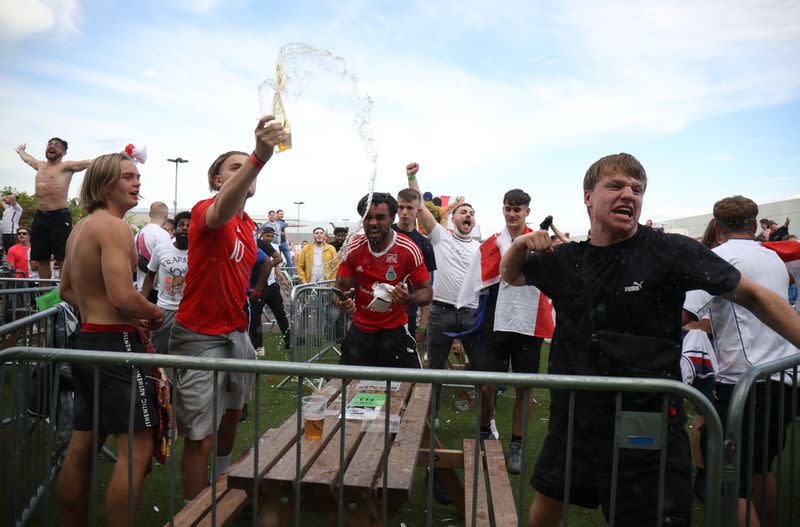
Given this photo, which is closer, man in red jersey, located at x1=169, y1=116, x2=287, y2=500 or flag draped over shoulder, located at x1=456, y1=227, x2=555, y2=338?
man in red jersey, located at x1=169, y1=116, x2=287, y2=500

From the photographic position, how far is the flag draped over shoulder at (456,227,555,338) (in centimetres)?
490

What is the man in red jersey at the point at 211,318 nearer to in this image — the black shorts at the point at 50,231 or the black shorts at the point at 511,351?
the black shorts at the point at 511,351

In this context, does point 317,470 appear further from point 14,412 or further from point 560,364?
point 14,412

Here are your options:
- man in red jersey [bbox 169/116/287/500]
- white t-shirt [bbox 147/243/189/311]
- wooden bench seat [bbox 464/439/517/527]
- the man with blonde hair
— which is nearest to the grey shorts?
man in red jersey [bbox 169/116/287/500]

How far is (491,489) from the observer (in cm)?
311

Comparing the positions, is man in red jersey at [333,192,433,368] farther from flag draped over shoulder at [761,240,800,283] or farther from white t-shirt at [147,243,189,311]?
flag draped over shoulder at [761,240,800,283]

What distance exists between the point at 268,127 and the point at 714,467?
2347 millimetres

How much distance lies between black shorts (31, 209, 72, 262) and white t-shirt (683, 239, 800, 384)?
7.22 meters

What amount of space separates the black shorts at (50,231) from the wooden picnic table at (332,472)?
5.40m

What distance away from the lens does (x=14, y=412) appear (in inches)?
110

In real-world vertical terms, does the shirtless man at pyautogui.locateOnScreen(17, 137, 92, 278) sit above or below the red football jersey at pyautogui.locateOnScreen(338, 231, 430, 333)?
above

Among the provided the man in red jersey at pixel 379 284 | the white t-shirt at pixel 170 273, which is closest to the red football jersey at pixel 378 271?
the man in red jersey at pixel 379 284

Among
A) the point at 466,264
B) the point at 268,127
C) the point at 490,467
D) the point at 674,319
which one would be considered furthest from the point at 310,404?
the point at 466,264

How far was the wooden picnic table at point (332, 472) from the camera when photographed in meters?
2.45
